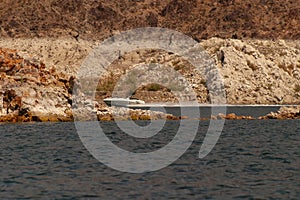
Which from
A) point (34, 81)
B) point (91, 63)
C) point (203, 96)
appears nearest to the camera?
point (34, 81)

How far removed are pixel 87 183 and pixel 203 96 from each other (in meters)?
101

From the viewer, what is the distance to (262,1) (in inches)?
7751

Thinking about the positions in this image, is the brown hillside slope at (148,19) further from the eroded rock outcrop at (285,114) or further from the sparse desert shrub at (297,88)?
the eroded rock outcrop at (285,114)

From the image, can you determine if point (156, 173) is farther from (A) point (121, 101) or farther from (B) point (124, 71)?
(B) point (124, 71)

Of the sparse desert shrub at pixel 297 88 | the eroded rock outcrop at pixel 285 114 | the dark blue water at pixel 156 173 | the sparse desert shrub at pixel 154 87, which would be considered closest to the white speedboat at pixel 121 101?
the sparse desert shrub at pixel 154 87

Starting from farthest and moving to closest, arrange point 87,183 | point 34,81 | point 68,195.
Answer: point 34,81
point 87,183
point 68,195

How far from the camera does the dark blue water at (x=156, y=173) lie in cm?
2431

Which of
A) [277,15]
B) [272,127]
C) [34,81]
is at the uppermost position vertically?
[277,15]

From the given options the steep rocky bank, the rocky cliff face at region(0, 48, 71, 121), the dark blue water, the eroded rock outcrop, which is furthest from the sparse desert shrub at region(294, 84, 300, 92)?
the dark blue water

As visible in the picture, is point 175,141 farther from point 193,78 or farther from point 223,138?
point 193,78

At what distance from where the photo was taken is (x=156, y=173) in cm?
2920

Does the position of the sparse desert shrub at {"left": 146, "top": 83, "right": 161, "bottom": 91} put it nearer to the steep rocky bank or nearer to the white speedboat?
the steep rocky bank

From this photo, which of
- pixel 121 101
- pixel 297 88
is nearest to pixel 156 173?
pixel 121 101

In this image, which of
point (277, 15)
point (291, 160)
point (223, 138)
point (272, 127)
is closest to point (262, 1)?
point (277, 15)
